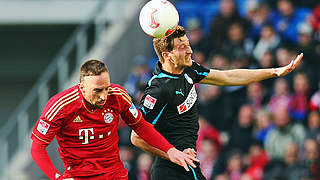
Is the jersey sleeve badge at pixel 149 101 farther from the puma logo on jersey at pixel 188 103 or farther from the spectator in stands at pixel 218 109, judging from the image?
the spectator in stands at pixel 218 109

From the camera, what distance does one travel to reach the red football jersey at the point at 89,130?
598 cm

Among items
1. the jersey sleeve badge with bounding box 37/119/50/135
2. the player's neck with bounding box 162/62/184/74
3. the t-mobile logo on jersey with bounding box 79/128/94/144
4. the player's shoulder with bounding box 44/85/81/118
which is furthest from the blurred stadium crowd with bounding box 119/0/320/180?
the jersey sleeve badge with bounding box 37/119/50/135

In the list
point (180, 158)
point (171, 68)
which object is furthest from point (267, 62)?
point (180, 158)

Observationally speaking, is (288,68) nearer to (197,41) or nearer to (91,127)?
(91,127)

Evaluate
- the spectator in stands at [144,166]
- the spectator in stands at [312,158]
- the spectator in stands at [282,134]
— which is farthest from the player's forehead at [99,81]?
the spectator in stands at [144,166]

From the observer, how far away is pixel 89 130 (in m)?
6.06

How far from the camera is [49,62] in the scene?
53.4ft

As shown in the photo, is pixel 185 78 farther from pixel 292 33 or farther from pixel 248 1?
pixel 248 1

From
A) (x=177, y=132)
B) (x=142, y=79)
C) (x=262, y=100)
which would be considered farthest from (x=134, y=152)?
(x=177, y=132)

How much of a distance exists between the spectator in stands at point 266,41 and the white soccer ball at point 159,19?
539 cm

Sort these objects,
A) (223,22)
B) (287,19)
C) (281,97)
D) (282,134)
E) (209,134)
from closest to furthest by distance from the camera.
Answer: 1. (282,134)
2. (281,97)
3. (209,134)
4. (287,19)
5. (223,22)

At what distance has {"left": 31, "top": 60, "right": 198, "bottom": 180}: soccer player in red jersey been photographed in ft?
19.2

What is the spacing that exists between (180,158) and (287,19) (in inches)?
259

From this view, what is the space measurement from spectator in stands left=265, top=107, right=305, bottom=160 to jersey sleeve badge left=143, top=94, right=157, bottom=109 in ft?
14.5
